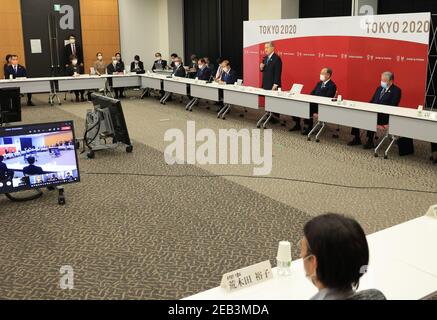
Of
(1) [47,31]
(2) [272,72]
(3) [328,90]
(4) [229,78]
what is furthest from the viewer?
(1) [47,31]

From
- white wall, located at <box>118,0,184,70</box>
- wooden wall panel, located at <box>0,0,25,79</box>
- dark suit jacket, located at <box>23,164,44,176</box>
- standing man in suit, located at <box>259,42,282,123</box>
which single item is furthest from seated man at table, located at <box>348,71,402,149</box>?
wooden wall panel, located at <box>0,0,25,79</box>

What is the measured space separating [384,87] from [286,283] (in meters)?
6.25

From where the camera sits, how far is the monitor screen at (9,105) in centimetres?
800

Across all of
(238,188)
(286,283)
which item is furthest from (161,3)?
(286,283)

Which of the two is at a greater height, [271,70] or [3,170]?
[271,70]

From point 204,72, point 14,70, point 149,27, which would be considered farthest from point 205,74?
point 149,27

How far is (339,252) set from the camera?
1471 mm

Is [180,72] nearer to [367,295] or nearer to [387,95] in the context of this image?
[387,95]

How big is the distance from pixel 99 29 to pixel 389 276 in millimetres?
16361

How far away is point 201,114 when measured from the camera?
11141 millimetres

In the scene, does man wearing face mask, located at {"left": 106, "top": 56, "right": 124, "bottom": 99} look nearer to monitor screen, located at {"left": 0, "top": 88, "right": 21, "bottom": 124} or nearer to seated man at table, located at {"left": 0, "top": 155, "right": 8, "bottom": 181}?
monitor screen, located at {"left": 0, "top": 88, "right": 21, "bottom": 124}

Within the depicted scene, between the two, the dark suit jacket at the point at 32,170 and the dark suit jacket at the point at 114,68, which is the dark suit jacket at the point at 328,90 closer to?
the dark suit jacket at the point at 32,170

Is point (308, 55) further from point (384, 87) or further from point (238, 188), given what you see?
point (238, 188)

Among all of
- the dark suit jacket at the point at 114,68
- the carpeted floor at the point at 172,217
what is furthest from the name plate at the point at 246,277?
the dark suit jacket at the point at 114,68
